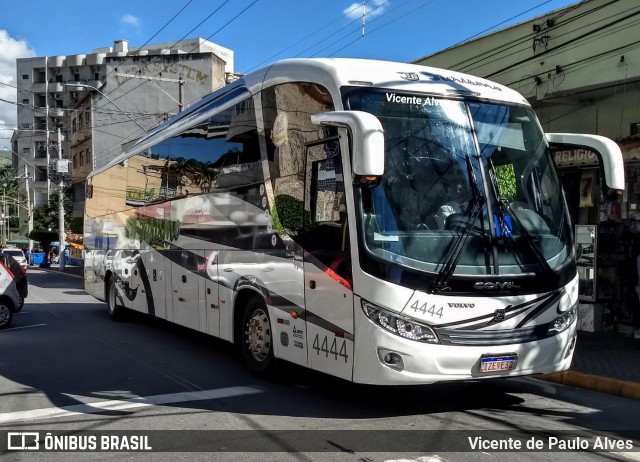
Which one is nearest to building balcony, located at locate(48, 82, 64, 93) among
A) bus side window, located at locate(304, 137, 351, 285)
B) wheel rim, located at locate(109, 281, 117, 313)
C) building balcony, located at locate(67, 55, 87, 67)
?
building balcony, located at locate(67, 55, 87, 67)

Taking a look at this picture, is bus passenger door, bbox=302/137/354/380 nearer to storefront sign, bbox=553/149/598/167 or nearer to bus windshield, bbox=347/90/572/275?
bus windshield, bbox=347/90/572/275

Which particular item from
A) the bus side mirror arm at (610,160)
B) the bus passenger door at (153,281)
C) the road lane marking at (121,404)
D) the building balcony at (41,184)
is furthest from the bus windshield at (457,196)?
the building balcony at (41,184)

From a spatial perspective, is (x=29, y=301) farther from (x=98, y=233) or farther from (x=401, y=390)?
(x=401, y=390)

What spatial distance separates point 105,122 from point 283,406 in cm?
4474

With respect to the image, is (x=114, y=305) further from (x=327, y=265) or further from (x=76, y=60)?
(x=76, y=60)

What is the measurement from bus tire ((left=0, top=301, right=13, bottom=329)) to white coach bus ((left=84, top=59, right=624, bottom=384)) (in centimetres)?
739

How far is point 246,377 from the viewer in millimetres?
8055

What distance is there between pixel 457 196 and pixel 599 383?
3.59 metres

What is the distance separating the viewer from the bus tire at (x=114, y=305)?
46.6 ft

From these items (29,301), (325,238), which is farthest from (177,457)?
(29,301)

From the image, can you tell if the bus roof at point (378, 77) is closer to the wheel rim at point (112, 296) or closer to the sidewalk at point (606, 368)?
the sidewalk at point (606, 368)

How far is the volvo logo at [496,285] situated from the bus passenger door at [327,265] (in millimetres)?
1196

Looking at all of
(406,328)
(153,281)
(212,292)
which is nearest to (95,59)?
(153,281)

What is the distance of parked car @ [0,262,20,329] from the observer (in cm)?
1305
